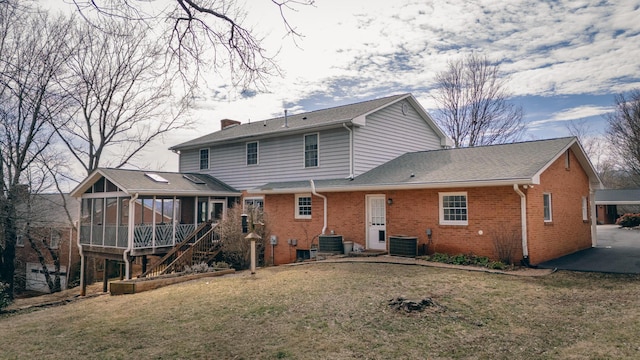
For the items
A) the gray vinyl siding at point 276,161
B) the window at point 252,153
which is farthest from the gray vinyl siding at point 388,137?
the window at point 252,153

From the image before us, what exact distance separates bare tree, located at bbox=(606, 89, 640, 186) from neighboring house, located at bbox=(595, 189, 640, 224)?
259 centimetres

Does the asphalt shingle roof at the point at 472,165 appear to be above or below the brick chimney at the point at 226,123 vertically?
below

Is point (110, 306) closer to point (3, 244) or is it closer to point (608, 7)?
point (3, 244)

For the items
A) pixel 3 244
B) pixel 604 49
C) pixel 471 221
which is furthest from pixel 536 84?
pixel 3 244

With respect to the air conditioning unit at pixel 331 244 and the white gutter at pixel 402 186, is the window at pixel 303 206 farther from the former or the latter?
the air conditioning unit at pixel 331 244

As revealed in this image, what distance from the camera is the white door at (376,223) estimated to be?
51.6 ft

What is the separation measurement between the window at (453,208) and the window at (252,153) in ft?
33.5

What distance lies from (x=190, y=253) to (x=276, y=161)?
5.92m

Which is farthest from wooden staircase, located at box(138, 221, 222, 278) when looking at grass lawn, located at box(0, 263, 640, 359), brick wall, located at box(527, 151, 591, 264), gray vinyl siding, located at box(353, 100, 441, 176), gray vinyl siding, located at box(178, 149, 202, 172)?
brick wall, located at box(527, 151, 591, 264)

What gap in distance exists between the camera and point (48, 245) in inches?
1056

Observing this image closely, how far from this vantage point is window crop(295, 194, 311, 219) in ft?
58.9

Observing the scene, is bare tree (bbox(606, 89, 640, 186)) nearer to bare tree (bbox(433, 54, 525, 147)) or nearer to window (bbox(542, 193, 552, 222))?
bare tree (bbox(433, 54, 525, 147))

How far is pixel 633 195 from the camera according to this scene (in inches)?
1374

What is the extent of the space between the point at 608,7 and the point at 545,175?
5.80 metres
